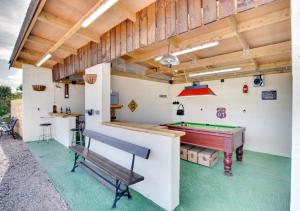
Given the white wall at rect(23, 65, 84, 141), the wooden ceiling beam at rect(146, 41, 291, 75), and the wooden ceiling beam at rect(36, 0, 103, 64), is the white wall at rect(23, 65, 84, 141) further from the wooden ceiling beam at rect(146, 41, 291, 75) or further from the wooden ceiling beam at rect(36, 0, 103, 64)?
the wooden ceiling beam at rect(146, 41, 291, 75)

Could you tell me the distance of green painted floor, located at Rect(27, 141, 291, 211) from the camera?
2.36 metres

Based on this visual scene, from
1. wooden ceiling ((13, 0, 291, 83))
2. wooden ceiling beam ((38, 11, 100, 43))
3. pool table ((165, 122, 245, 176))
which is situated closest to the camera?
wooden ceiling ((13, 0, 291, 83))

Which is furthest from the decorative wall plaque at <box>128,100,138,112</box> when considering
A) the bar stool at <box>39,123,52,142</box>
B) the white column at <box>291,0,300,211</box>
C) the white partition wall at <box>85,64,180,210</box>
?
the white column at <box>291,0,300,211</box>

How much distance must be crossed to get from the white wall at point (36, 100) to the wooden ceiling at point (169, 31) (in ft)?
4.68

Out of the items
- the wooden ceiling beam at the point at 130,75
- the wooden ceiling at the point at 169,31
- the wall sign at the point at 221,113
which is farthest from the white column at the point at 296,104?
the wall sign at the point at 221,113

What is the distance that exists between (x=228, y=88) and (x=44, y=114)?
7.68 metres

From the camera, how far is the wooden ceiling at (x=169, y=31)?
6.98 feet

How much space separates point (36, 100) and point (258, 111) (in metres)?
8.51

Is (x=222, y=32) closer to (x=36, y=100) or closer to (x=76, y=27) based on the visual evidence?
(x=76, y=27)

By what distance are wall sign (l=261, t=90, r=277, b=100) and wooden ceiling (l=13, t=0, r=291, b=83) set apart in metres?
0.65

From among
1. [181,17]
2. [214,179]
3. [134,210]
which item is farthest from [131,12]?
[214,179]

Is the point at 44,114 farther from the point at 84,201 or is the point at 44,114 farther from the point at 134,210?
the point at 134,210

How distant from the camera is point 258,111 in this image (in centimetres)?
528

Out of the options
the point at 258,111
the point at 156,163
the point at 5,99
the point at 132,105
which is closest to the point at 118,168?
the point at 156,163
